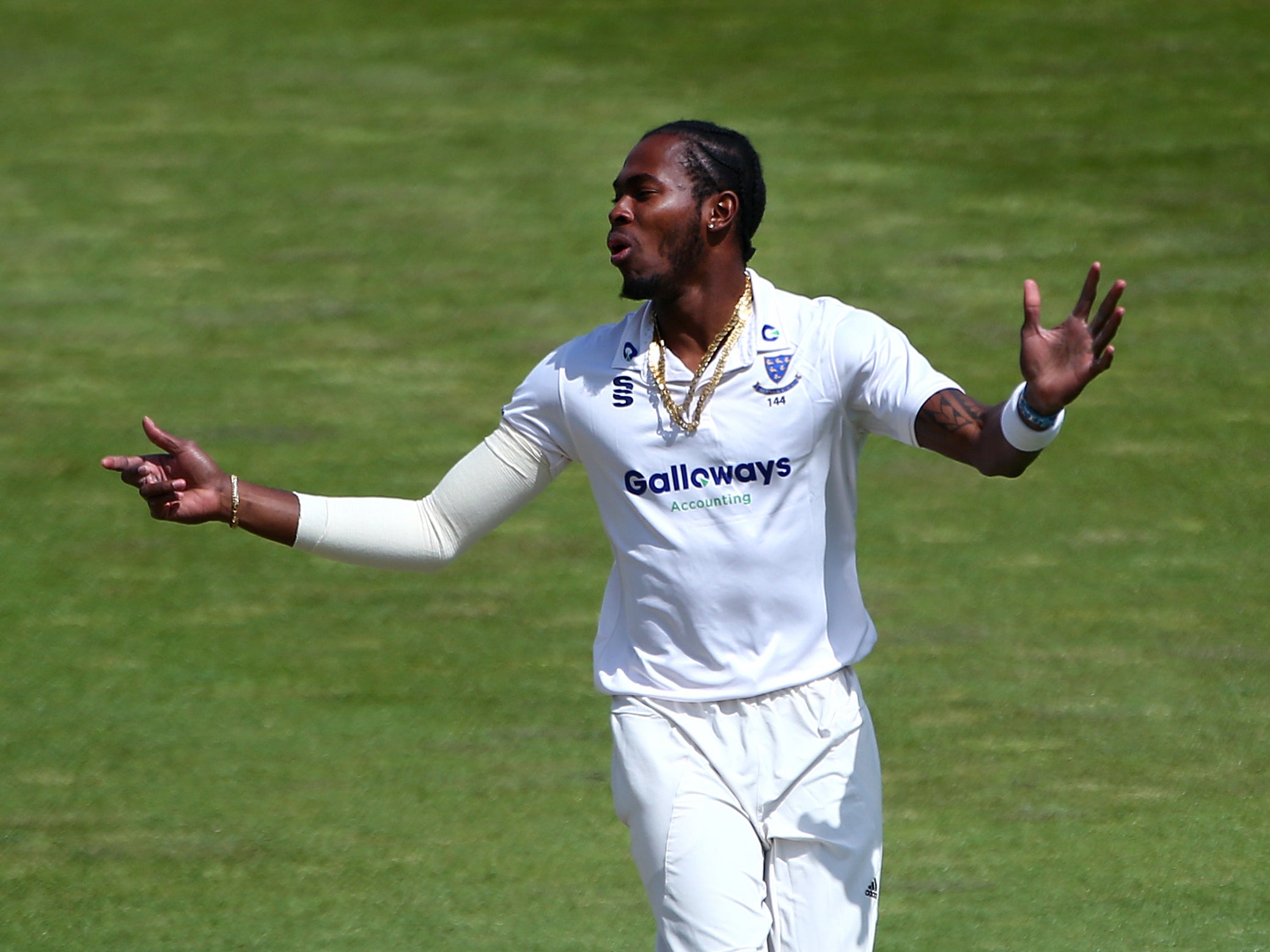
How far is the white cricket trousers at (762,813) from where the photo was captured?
427 centimetres

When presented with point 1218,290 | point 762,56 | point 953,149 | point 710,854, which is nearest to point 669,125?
point 710,854

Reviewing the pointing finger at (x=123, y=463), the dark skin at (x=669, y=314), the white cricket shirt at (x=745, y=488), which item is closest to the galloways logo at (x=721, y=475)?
the white cricket shirt at (x=745, y=488)

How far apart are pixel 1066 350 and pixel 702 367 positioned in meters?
0.83

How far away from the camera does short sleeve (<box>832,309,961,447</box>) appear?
4262mm

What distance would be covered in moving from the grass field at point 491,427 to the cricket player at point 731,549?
7.47ft

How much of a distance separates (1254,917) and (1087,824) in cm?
90

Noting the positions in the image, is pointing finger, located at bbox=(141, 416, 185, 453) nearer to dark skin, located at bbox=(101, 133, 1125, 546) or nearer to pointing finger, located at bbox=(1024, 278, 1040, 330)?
dark skin, located at bbox=(101, 133, 1125, 546)

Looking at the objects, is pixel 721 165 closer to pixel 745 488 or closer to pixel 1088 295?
pixel 745 488

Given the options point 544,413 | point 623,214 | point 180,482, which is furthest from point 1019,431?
point 180,482

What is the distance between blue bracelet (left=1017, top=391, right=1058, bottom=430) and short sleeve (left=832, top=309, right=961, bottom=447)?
0.85 feet

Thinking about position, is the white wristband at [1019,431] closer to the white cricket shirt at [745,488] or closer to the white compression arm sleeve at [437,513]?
the white cricket shirt at [745,488]

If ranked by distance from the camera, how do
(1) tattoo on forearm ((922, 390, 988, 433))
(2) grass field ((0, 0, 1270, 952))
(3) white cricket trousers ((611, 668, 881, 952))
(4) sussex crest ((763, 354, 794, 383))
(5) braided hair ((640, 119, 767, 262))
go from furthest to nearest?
(2) grass field ((0, 0, 1270, 952)) → (5) braided hair ((640, 119, 767, 262)) → (4) sussex crest ((763, 354, 794, 383)) → (3) white cricket trousers ((611, 668, 881, 952)) → (1) tattoo on forearm ((922, 390, 988, 433))

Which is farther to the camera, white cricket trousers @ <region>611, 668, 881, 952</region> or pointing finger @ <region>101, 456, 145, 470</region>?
pointing finger @ <region>101, 456, 145, 470</region>

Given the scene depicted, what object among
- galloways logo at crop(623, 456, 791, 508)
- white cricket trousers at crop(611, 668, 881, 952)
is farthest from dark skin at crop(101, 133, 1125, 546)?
white cricket trousers at crop(611, 668, 881, 952)
